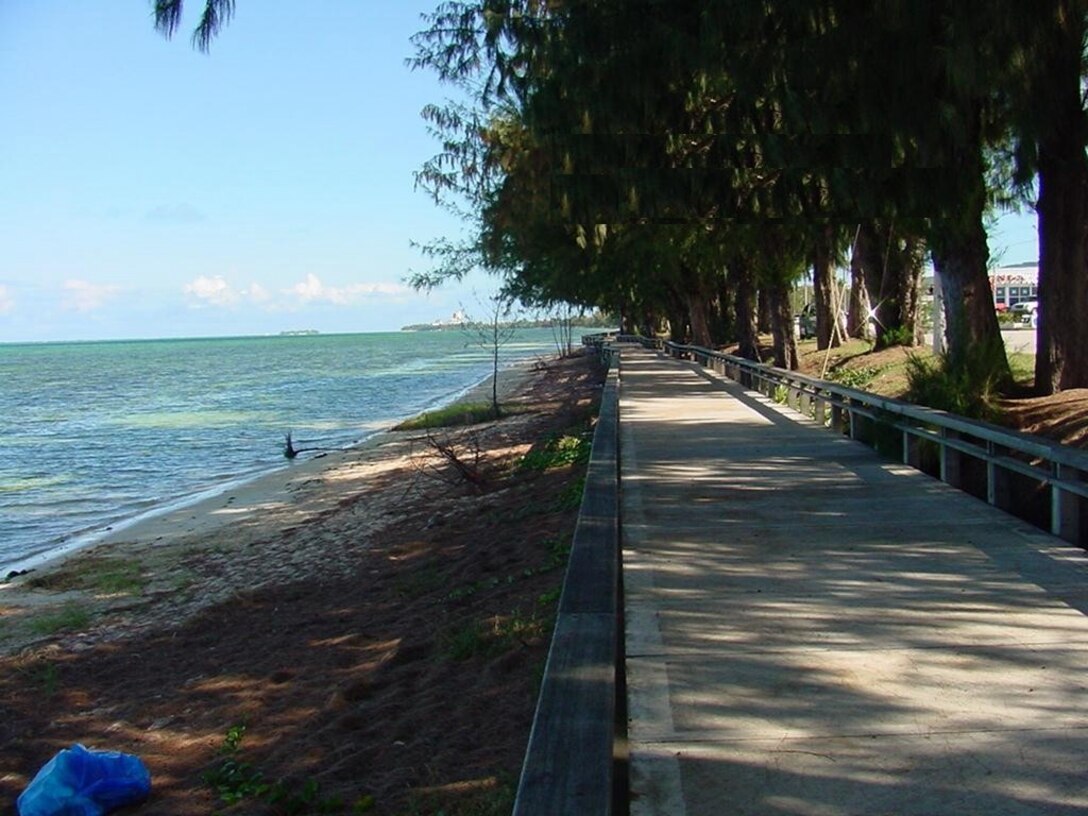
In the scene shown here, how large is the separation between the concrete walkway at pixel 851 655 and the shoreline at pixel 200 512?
35.3 ft

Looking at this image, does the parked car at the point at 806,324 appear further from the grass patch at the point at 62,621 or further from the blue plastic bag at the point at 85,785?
the blue plastic bag at the point at 85,785

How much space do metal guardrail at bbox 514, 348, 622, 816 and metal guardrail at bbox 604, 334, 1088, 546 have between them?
340cm

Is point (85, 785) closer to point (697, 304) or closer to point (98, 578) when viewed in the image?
point (98, 578)

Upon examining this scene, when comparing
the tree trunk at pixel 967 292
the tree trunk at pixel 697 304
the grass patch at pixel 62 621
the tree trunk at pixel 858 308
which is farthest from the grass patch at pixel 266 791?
the tree trunk at pixel 697 304

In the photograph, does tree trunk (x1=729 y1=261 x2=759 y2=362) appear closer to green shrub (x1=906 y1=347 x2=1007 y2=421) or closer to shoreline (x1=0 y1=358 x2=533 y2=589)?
shoreline (x1=0 y1=358 x2=533 y2=589)

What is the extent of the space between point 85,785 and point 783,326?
24.3 metres

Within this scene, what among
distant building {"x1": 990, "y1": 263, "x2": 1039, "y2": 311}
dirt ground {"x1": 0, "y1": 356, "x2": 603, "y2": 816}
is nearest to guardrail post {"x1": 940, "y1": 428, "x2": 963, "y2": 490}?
dirt ground {"x1": 0, "y1": 356, "x2": 603, "y2": 816}

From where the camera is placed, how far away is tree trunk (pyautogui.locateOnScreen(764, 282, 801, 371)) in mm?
28125

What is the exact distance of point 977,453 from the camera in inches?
387

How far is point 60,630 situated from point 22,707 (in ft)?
10.8

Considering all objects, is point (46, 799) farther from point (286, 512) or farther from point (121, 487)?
point (121, 487)

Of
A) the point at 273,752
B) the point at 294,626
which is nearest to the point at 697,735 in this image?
the point at 273,752

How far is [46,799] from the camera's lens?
225 inches

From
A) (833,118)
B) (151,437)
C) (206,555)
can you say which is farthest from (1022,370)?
(151,437)
